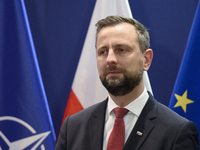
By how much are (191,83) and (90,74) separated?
88 centimetres

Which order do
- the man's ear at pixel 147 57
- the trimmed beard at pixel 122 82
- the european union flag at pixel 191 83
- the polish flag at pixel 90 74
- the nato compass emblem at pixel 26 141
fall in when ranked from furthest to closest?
the polish flag at pixel 90 74 → the nato compass emblem at pixel 26 141 → the european union flag at pixel 191 83 → the man's ear at pixel 147 57 → the trimmed beard at pixel 122 82

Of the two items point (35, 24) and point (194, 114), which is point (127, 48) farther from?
point (35, 24)

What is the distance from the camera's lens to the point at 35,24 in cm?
254

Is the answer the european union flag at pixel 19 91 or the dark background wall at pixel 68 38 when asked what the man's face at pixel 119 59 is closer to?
the european union flag at pixel 19 91

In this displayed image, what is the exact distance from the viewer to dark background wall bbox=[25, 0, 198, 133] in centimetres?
230

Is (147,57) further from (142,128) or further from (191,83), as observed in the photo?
(191,83)

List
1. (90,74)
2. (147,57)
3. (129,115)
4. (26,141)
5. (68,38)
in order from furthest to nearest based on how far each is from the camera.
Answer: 1. (68,38)
2. (90,74)
3. (26,141)
4. (147,57)
5. (129,115)

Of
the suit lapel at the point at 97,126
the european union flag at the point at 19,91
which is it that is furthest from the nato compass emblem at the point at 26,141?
the suit lapel at the point at 97,126

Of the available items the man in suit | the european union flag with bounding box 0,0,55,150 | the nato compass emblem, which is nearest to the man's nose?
the man in suit

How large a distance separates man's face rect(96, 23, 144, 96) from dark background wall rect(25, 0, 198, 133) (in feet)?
3.24

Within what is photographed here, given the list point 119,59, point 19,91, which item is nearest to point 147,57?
point 119,59

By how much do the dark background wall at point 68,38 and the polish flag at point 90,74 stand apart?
0.26 m

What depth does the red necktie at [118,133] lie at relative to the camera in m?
1.25

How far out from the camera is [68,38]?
2.51 m
